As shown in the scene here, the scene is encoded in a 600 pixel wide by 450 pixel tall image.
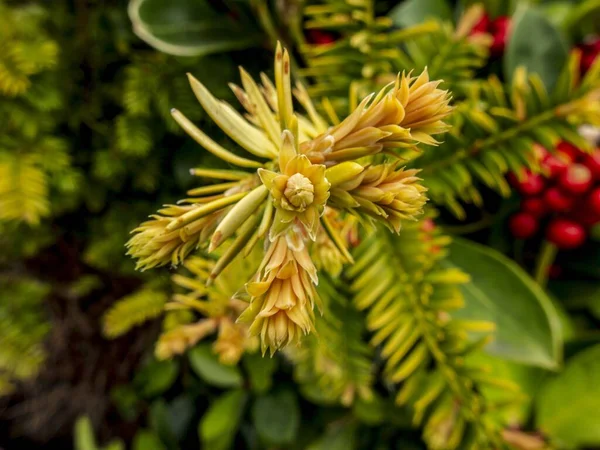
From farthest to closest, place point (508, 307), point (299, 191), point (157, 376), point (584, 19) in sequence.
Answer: point (157, 376) → point (584, 19) → point (508, 307) → point (299, 191)

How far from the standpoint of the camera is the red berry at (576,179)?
0.53 metres

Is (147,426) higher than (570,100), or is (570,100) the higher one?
(570,100)

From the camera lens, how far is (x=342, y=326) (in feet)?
1.40

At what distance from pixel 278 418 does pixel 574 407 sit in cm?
38

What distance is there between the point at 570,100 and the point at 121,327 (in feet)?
1.63

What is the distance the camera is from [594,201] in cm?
55

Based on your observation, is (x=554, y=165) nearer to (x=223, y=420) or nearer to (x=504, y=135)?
(x=504, y=135)

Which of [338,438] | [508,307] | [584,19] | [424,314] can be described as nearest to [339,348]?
[424,314]

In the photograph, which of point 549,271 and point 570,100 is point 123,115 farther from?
point 549,271

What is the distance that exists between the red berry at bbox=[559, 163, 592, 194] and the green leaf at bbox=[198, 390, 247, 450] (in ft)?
1.68

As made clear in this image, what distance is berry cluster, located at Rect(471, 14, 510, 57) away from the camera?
0.61 meters

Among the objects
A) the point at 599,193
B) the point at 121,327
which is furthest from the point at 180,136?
the point at 599,193

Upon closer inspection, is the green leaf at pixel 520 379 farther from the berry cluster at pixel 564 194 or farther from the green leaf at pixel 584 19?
the green leaf at pixel 584 19

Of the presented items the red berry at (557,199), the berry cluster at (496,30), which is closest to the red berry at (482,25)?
the berry cluster at (496,30)
